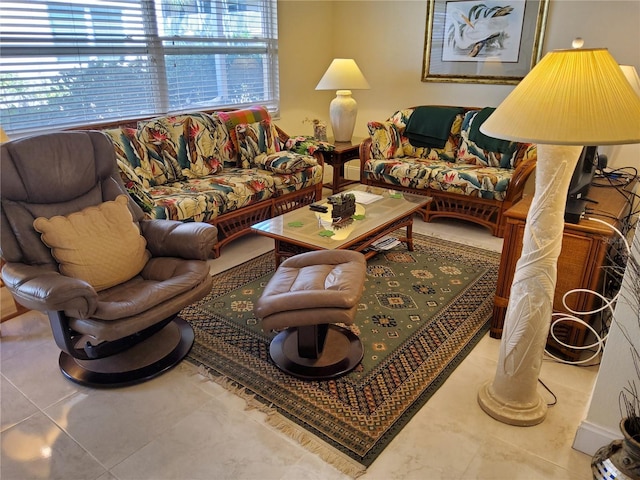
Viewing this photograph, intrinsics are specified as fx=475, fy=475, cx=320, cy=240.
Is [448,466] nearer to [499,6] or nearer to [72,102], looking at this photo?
[72,102]

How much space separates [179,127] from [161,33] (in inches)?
33.5

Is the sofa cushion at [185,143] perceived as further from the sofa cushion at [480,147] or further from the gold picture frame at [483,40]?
the gold picture frame at [483,40]

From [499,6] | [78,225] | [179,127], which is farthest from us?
[499,6]

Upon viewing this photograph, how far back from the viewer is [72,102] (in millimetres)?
3418

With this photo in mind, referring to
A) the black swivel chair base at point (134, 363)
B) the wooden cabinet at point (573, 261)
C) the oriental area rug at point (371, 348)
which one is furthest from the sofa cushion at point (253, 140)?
the wooden cabinet at point (573, 261)

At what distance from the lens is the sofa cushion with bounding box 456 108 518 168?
4.05 metres

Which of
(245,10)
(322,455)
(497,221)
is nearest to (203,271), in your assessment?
(322,455)

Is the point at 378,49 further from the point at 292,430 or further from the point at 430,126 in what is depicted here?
the point at 292,430

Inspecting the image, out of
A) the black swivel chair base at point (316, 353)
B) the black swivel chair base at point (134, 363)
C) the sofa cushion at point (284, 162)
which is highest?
the sofa cushion at point (284, 162)

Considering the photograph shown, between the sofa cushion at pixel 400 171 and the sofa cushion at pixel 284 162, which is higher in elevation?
the sofa cushion at pixel 284 162

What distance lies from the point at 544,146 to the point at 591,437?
1.06 metres

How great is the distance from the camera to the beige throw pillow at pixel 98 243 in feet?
7.02

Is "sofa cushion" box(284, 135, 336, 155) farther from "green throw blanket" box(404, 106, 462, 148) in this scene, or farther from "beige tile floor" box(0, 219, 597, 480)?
"beige tile floor" box(0, 219, 597, 480)

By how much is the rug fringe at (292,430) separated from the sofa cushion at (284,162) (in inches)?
81.3
